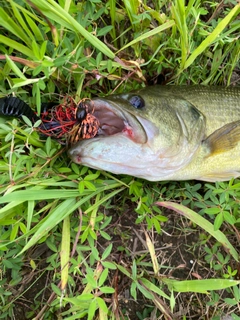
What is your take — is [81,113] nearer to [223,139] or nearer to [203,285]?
[223,139]

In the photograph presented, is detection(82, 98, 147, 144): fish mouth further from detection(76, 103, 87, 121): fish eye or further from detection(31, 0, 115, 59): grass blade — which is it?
detection(31, 0, 115, 59): grass blade

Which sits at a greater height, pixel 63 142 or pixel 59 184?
pixel 63 142

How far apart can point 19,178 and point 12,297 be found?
105cm

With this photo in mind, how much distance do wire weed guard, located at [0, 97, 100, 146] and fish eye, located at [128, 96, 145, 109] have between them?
254 mm

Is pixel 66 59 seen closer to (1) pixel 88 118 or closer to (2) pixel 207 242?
(1) pixel 88 118

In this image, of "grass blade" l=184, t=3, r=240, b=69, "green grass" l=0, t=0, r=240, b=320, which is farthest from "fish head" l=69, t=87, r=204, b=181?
"grass blade" l=184, t=3, r=240, b=69

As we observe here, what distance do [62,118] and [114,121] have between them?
1.13 ft

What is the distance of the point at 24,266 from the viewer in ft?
8.74

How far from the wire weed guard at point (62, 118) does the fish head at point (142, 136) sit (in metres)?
0.06

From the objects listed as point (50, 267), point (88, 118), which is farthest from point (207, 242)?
point (88, 118)

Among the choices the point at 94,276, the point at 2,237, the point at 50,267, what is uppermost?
the point at 2,237

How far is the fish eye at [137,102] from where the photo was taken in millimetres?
2197

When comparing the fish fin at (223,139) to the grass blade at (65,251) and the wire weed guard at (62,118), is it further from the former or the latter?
the grass blade at (65,251)

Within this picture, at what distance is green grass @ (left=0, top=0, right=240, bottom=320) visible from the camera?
218 centimetres
